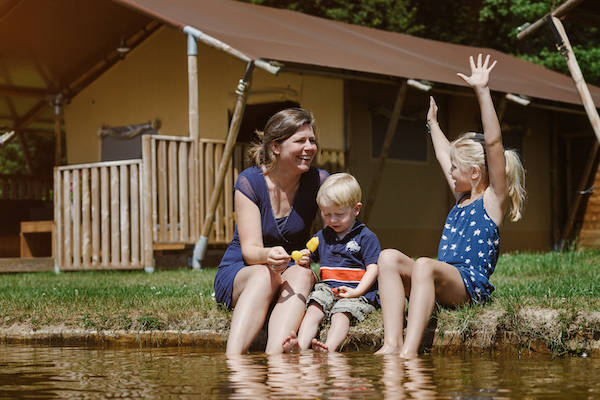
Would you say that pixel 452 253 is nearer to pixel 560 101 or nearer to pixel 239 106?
pixel 239 106

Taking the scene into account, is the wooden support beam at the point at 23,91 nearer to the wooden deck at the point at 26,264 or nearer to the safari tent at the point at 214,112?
the safari tent at the point at 214,112

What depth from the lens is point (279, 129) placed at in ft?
16.3

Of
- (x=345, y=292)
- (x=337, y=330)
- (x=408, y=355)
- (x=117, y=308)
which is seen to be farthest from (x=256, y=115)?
(x=408, y=355)

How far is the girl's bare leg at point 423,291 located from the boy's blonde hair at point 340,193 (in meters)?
0.64

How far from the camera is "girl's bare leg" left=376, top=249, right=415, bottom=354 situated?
13.9ft

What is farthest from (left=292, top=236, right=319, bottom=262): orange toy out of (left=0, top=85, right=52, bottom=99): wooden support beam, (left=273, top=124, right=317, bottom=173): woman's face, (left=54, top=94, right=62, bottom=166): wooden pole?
(left=0, top=85, right=52, bottom=99): wooden support beam

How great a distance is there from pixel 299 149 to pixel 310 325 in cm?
100

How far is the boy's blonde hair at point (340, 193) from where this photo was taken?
4.79 meters

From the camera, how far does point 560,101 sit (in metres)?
13.3

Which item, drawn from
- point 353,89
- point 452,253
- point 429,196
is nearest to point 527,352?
point 452,253

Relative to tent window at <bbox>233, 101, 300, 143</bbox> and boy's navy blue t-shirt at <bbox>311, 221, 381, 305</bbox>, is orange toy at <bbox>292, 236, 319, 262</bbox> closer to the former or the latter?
boy's navy blue t-shirt at <bbox>311, 221, 381, 305</bbox>

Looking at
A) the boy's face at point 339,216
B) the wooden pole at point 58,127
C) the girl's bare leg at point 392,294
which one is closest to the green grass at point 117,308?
the boy's face at point 339,216

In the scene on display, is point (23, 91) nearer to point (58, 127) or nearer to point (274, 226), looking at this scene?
point (58, 127)

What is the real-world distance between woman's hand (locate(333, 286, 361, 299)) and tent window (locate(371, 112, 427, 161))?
8.62 metres
